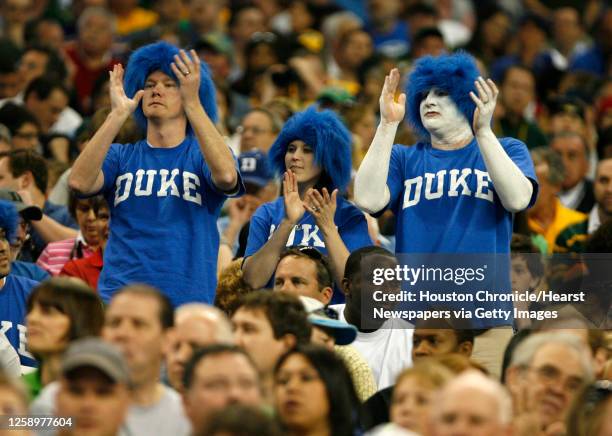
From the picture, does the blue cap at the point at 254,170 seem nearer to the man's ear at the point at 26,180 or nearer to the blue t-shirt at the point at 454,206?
the man's ear at the point at 26,180

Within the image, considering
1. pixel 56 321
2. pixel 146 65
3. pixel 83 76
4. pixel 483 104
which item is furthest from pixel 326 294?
pixel 83 76

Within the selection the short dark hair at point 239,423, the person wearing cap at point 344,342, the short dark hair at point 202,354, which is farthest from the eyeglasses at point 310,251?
the short dark hair at point 239,423

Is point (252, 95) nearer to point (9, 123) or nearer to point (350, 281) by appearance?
point (9, 123)

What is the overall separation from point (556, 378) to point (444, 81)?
7.55 feet

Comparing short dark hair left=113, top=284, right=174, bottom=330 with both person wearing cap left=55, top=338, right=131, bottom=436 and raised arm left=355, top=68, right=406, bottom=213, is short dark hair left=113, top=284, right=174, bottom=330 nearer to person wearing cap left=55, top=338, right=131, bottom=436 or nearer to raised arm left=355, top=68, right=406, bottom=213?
person wearing cap left=55, top=338, right=131, bottom=436

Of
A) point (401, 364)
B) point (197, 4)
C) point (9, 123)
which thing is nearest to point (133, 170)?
point (401, 364)

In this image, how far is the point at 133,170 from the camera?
31.7 ft

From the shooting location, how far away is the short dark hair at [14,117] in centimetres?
1375

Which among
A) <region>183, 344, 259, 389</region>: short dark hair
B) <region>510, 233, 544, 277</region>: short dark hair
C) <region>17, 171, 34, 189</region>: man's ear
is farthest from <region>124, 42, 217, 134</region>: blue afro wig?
<region>183, 344, 259, 389</region>: short dark hair

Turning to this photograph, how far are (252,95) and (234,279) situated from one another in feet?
19.3

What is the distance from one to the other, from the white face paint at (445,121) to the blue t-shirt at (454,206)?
86 mm

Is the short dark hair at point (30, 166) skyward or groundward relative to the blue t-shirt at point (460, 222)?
Answer: skyward

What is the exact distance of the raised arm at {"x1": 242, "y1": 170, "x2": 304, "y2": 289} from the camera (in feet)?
32.1

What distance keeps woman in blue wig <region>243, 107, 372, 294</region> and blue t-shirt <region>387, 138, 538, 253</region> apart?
0.54 meters
